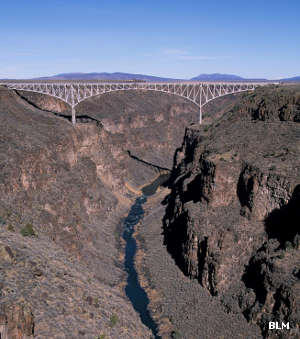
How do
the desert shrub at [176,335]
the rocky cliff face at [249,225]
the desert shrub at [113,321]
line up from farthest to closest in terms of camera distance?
the desert shrub at [176,335], the rocky cliff face at [249,225], the desert shrub at [113,321]

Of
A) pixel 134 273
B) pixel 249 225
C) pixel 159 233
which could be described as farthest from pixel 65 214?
pixel 249 225

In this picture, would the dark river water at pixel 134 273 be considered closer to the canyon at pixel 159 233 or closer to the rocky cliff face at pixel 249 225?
the canyon at pixel 159 233

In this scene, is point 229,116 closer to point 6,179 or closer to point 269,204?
point 269,204

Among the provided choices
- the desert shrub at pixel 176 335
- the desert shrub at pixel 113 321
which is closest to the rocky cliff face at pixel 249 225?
the desert shrub at pixel 176 335

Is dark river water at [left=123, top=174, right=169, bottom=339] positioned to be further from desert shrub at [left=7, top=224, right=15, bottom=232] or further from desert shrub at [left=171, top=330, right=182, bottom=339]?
desert shrub at [left=7, top=224, right=15, bottom=232]

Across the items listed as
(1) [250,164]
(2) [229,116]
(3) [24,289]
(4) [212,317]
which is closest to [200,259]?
(4) [212,317]

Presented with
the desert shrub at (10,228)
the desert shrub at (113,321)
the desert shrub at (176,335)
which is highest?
the desert shrub at (10,228)
